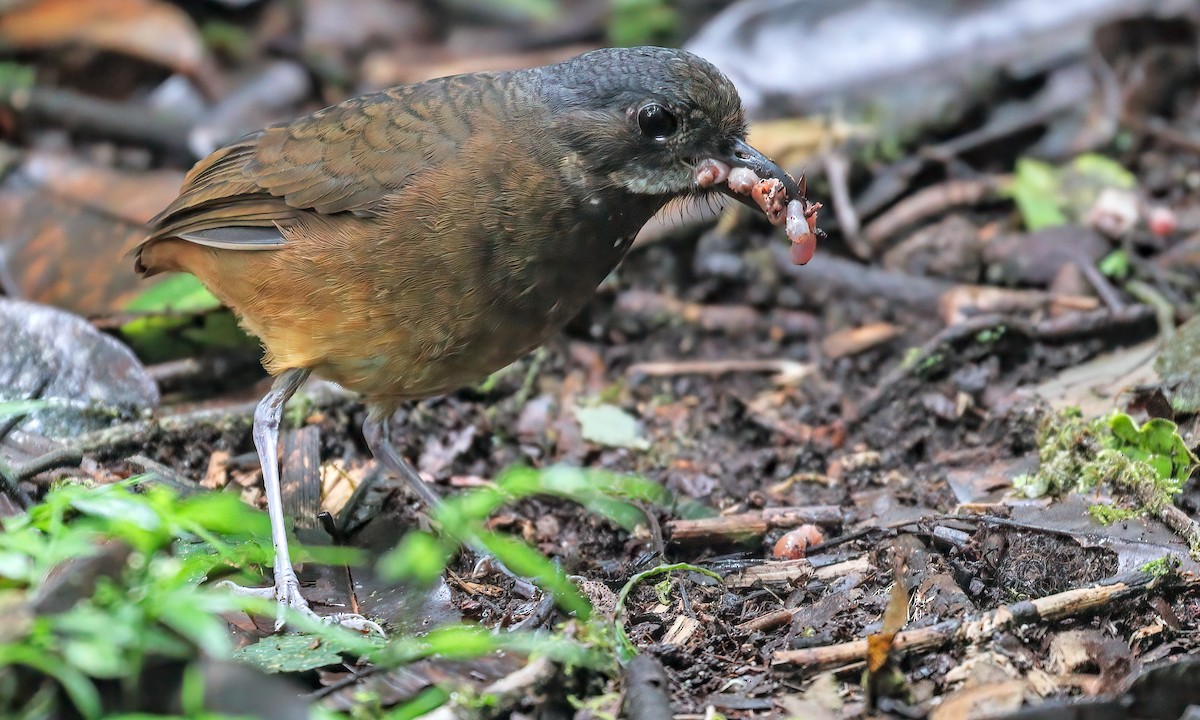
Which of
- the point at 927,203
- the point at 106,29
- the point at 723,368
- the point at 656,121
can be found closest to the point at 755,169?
the point at 656,121

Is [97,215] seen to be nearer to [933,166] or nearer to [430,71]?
[430,71]

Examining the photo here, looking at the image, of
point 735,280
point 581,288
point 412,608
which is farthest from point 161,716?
point 735,280

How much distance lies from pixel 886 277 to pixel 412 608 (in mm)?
3376

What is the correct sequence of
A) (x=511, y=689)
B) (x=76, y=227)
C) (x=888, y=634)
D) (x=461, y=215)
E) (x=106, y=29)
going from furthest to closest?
1. (x=106, y=29)
2. (x=76, y=227)
3. (x=461, y=215)
4. (x=888, y=634)
5. (x=511, y=689)

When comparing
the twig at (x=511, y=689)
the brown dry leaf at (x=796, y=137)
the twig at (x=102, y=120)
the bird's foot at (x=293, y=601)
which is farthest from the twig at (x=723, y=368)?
the twig at (x=102, y=120)

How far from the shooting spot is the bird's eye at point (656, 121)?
4.04 metres

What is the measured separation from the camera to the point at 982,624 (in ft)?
10.1

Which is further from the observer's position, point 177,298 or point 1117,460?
point 177,298

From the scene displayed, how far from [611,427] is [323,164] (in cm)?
175

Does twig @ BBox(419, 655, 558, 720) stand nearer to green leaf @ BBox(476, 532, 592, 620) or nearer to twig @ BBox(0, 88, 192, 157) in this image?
green leaf @ BBox(476, 532, 592, 620)

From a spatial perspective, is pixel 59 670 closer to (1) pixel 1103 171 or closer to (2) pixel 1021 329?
(2) pixel 1021 329

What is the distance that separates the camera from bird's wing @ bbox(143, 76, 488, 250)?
4.17 m

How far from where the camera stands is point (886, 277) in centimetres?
608

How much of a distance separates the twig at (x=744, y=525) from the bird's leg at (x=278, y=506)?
3.79 ft
